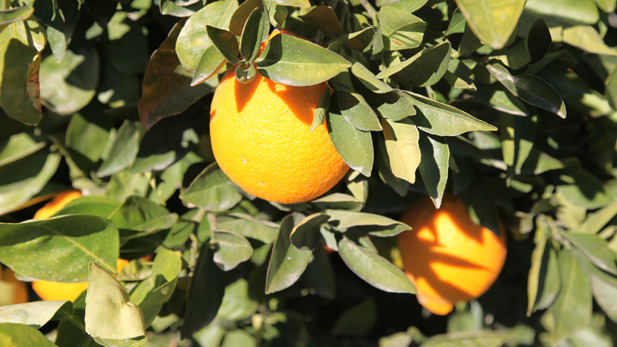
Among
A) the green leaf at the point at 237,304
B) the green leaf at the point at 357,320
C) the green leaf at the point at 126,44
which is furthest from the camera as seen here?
the green leaf at the point at 357,320

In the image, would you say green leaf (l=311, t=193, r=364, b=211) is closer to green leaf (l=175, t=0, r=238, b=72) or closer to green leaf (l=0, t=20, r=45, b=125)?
green leaf (l=175, t=0, r=238, b=72)

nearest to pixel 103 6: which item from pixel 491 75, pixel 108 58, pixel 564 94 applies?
pixel 108 58

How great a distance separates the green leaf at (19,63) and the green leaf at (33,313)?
280 mm

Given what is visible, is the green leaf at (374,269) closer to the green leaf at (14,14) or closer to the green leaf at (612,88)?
the green leaf at (612,88)

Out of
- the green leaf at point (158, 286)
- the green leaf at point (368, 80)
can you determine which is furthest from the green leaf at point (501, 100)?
the green leaf at point (158, 286)

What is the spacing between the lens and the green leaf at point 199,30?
2.45ft

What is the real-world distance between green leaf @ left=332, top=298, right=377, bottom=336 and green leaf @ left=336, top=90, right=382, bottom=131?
2.51 ft

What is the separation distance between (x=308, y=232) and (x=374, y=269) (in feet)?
0.41

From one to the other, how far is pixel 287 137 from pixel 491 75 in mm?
330

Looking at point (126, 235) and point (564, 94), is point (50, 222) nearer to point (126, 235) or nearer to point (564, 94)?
point (126, 235)

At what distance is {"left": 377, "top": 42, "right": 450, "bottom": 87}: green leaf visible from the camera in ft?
2.32

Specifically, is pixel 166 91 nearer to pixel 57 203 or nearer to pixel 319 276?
pixel 57 203

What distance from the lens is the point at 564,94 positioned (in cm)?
91

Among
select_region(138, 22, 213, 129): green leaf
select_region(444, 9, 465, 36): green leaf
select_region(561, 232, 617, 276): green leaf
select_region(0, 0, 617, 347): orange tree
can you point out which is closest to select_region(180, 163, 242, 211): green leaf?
select_region(0, 0, 617, 347): orange tree
